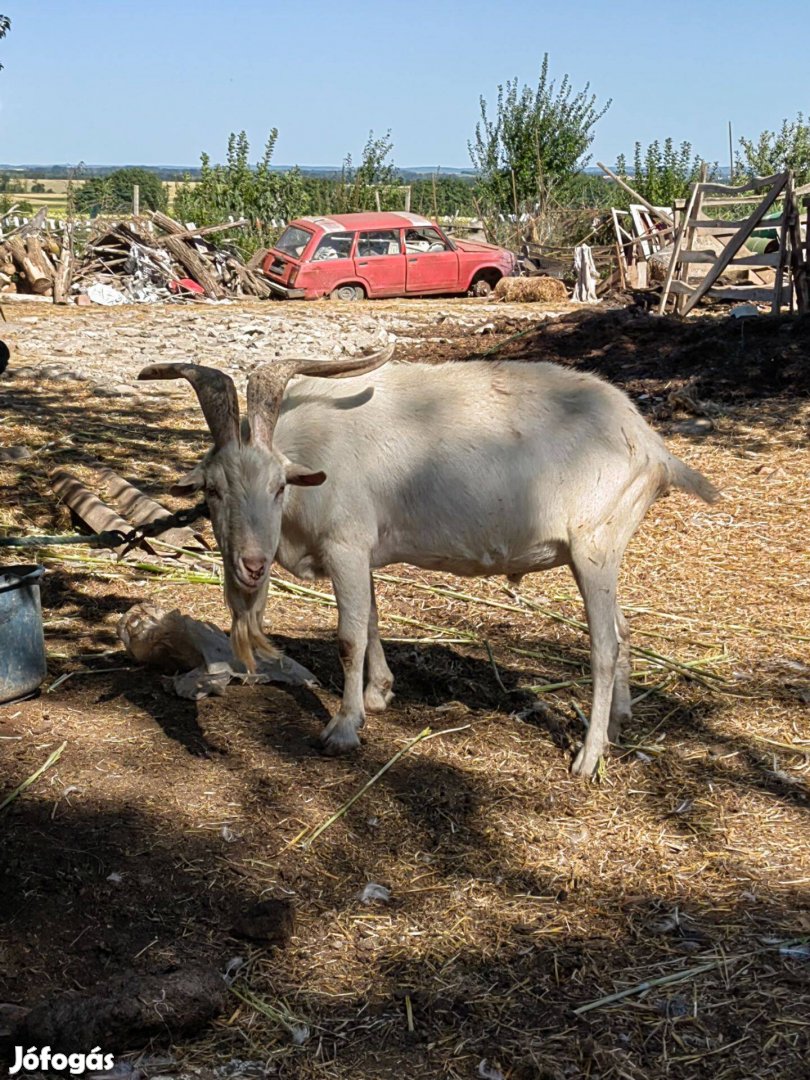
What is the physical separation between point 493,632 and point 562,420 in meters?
1.76

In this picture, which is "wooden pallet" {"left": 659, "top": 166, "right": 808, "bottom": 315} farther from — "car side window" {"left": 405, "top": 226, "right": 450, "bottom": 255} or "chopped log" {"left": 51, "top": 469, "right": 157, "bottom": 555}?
"chopped log" {"left": 51, "top": 469, "right": 157, "bottom": 555}

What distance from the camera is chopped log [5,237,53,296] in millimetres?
22156

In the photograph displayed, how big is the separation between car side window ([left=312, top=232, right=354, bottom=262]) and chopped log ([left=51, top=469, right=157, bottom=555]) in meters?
15.6

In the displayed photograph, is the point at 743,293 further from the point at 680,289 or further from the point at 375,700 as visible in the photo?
the point at 375,700

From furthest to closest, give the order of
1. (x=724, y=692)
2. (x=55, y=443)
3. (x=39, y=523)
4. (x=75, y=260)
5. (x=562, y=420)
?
(x=75, y=260), (x=55, y=443), (x=39, y=523), (x=724, y=692), (x=562, y=420)

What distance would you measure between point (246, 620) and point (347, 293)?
1934cm

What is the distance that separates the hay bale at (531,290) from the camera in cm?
2291

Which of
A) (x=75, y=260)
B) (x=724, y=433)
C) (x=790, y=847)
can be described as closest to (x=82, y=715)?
(x=790, y=847)

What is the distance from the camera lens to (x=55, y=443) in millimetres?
9953

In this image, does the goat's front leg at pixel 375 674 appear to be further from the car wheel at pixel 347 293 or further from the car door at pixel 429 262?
the car door at pixel 429 262

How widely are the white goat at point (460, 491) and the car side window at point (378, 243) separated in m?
19.2

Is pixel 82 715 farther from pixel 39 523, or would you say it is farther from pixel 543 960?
pixel 39 523

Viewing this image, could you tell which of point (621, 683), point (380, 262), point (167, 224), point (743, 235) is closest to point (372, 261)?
point (380, 262)

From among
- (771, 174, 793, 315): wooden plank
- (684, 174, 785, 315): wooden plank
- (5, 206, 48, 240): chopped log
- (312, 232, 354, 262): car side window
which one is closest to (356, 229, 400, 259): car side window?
(312, 232, 354, 262): car side window
